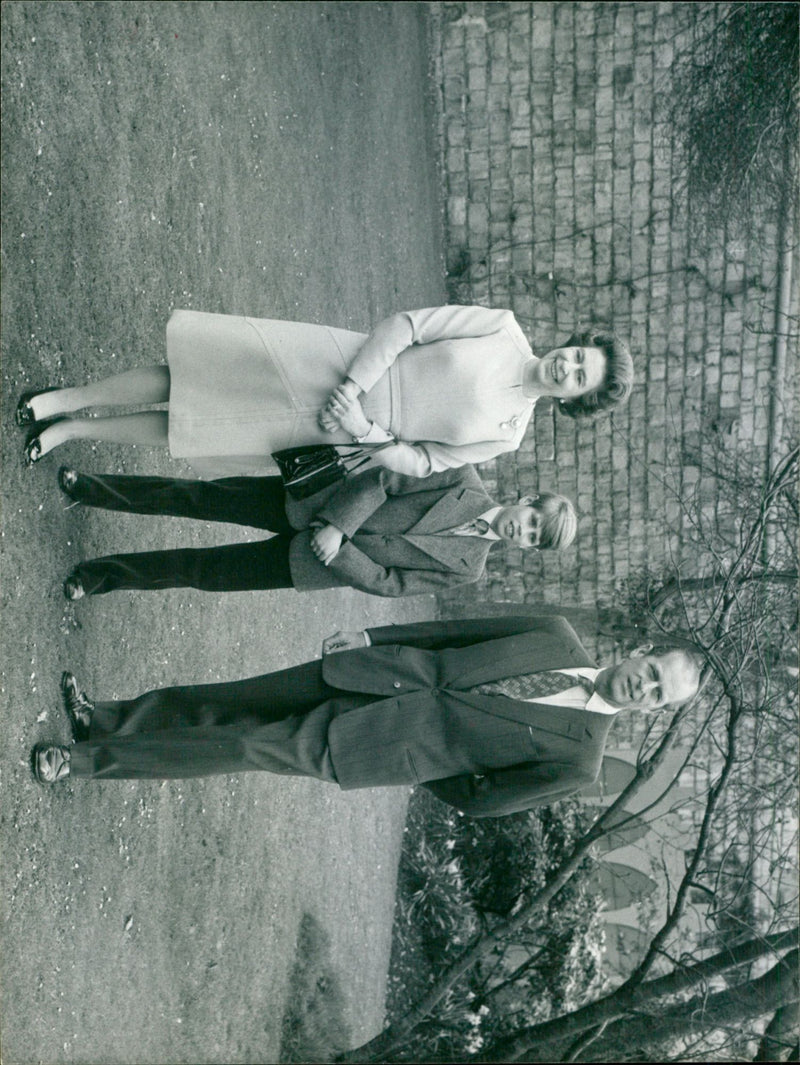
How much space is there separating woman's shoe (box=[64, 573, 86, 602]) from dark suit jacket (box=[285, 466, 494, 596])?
1.02 meters

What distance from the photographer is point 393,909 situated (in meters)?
10.6

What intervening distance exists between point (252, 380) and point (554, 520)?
1.42 metres

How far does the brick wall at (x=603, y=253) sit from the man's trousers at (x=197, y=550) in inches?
281

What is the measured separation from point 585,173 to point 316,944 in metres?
8.39

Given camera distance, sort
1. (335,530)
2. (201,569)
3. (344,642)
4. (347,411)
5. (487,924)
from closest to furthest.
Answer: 1. (347,411)
2. (335,530)
3. (344,642)
4. (201,569)
5. (487,924)

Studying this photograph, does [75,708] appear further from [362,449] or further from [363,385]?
[363,385]

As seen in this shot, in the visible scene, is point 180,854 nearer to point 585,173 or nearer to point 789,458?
point 789,458

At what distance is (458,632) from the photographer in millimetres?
4934

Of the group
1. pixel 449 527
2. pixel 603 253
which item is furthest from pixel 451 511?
pixel 603 253

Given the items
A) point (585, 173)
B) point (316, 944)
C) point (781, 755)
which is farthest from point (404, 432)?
point (585, 173)

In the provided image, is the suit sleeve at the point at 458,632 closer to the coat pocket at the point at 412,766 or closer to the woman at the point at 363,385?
the coat pocket at the point at 412,766

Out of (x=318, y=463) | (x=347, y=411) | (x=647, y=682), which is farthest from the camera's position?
(x=647, y=682)

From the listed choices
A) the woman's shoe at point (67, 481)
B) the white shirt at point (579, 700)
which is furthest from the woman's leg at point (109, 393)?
the white shirt at point (579, 700)

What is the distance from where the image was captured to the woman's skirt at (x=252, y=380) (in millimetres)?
4418
